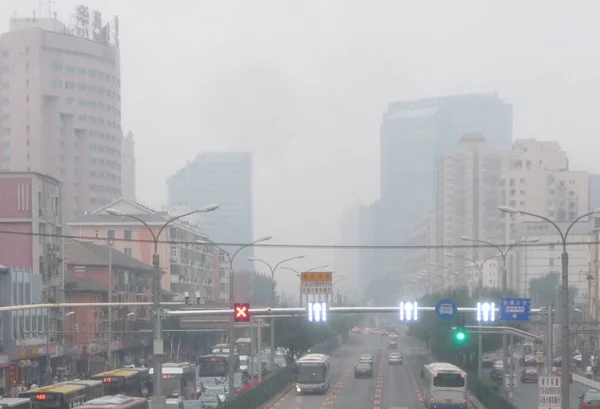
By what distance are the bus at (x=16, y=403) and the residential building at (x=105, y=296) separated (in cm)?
4650

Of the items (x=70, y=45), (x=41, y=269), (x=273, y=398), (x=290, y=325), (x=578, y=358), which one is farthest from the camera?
(x=70, y=45)

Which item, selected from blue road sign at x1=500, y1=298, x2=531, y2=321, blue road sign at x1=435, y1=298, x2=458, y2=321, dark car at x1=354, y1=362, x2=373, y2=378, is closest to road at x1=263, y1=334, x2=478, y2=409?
dark car at x1=354, y1=362, x2=373, y2=378

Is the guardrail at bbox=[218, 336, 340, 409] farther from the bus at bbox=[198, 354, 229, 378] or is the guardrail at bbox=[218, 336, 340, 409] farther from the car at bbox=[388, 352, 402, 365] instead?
the car at bbox=[388, 352, 402, 365]

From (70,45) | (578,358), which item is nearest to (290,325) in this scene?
(578,358)

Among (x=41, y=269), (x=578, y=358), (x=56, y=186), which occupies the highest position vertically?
(x=56, y=186)

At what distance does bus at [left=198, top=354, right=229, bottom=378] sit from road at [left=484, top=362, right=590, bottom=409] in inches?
799

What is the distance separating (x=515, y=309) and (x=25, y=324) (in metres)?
38.6

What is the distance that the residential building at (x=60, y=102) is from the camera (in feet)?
603

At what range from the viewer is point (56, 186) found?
87562 millimetres

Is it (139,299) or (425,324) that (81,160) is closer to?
(139,299)

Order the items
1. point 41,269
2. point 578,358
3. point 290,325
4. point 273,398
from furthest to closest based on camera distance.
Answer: point 578,358, point 290,325, point 41,269, point 273,398

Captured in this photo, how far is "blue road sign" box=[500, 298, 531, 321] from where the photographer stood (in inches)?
1933

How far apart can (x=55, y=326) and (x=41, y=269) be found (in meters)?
4.61

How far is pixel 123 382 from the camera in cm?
5500
